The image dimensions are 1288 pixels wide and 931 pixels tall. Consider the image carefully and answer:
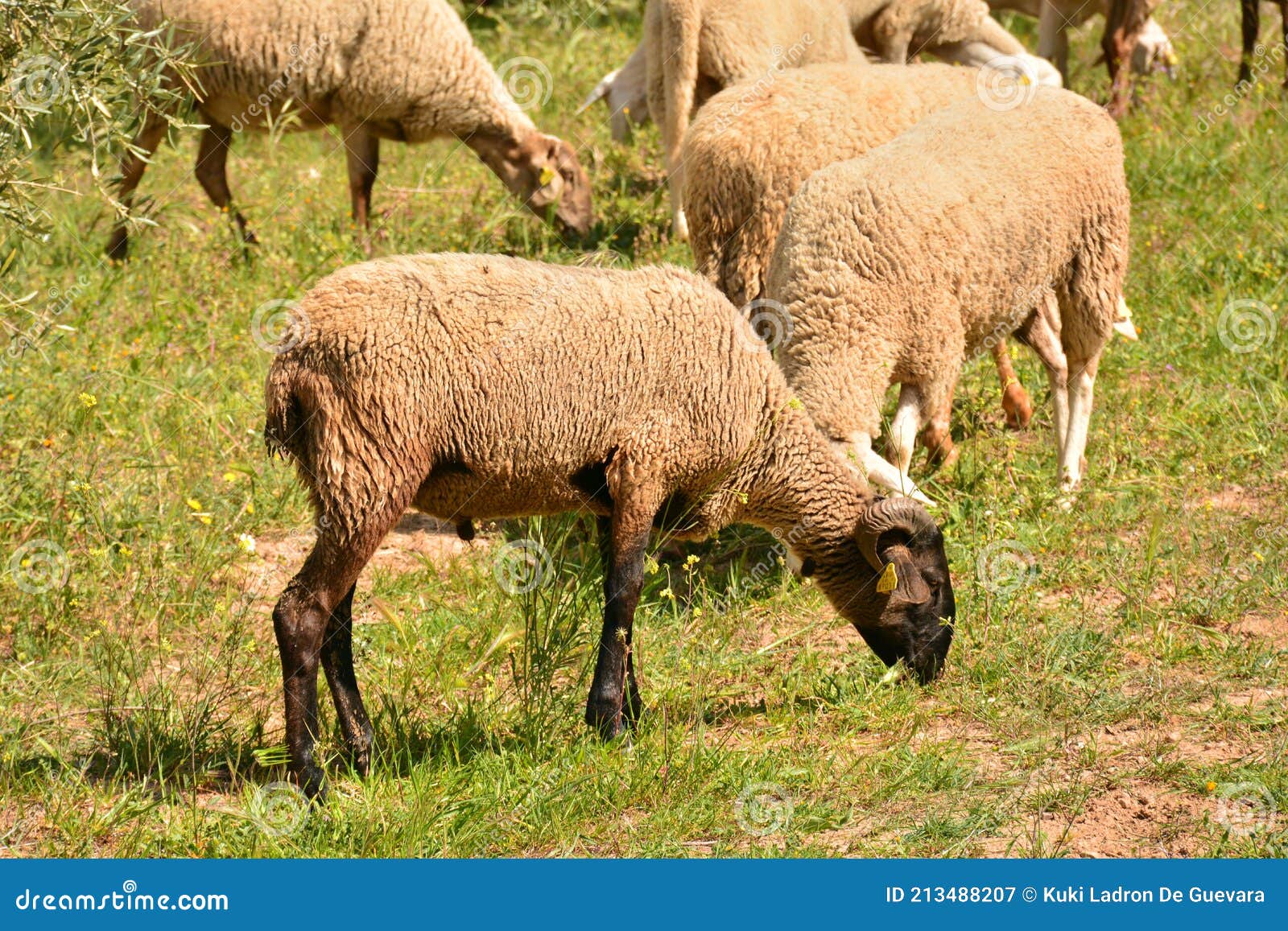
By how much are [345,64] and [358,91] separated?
172 mm

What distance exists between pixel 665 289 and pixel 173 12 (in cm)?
494

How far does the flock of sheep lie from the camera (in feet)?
15.4

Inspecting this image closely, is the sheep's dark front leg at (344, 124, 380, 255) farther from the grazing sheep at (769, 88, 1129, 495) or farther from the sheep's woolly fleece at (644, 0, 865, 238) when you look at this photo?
the grazing sheep at (769, 88, 1129, 495)

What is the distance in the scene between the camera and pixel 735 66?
8.33 metres

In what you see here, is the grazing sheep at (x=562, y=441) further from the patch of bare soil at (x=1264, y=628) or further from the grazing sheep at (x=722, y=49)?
the grazing sheep at (x=722, y=49)

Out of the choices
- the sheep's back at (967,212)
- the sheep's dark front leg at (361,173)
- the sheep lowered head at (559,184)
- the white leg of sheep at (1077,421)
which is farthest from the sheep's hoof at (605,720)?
the sheep's dark front leg at (361,173)

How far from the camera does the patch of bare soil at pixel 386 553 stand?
647 cm

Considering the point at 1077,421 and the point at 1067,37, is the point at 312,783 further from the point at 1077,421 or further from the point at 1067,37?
the point at 1067,37

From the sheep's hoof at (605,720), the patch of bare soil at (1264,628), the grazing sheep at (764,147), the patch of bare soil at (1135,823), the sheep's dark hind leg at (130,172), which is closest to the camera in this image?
the patch of bare soil at (1135,823)

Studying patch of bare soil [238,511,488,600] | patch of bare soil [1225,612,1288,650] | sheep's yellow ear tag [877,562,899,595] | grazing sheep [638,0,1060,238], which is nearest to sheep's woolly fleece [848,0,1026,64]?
grazing sheep [638,0,1060,238]

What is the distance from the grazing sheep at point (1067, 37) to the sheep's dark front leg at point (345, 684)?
8.21 m

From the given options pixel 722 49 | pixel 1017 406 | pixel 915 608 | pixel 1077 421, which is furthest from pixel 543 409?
pixel 722 49

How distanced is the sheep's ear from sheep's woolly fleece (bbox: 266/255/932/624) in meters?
0.08

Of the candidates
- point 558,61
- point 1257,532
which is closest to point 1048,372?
point 1257,532
